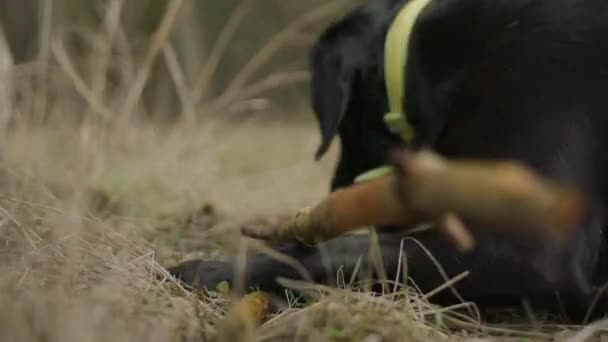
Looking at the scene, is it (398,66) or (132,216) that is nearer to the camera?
(398,66)

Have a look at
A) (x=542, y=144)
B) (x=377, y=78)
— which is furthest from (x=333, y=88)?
(x=542, y=144)

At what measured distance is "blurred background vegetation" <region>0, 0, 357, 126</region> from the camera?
7.56 ft

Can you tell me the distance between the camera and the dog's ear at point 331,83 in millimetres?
1879

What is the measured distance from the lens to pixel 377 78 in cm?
183

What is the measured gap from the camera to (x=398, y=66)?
1.78 meters

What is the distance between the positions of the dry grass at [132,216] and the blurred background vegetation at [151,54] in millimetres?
18

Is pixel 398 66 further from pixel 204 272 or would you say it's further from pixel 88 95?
pixel 88 95

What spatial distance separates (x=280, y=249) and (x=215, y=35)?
3.88 metres

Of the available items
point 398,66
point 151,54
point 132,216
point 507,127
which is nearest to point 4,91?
point 151,54

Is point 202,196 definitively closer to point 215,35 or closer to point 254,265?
point 254,265

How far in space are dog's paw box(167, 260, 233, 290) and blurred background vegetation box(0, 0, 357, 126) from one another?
59 centimetres

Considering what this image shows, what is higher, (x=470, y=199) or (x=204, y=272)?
(x=470, y=199)

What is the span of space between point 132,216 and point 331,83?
28.0 inches

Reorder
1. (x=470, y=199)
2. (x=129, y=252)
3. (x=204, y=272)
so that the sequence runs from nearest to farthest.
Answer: (x=470, y=199) < (x=129, y=252) < (x=204, y=272)
